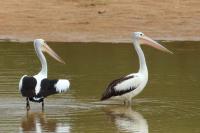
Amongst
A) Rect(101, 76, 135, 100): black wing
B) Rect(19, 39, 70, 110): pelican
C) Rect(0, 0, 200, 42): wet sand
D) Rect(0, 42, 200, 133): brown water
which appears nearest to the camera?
Rect(0, 42, 200, 133): brown water

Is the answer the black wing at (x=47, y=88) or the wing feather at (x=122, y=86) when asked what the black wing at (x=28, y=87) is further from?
the wing feather at (x=122, y=86)

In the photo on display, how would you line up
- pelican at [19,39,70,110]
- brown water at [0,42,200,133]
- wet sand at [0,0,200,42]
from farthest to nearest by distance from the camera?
wet sand at [0,0,200,42], pelican at [19,39,70,110], brown water at [0,42,200,133]

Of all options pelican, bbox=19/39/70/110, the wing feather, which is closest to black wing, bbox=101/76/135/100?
the wing feather

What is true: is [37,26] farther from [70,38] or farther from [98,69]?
[98,69]

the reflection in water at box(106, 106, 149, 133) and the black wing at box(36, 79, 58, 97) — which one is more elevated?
the black wing at box(36, 79, 58, 97)

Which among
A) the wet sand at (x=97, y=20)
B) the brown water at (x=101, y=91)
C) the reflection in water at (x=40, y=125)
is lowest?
the reflection in water at (x=40, y=125)

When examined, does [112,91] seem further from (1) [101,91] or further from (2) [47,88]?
(2) [47,88]

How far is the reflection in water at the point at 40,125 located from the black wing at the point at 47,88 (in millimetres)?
266

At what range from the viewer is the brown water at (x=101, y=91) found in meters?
10.4

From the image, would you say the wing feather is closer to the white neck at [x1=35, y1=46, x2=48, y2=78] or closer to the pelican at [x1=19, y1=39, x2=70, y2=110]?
the pelican at [x1=19, y1=39, x2=70, y2=110]

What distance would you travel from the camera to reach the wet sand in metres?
18.7

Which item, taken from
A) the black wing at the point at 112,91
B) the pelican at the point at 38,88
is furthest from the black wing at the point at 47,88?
the black wing at the point at 112,91

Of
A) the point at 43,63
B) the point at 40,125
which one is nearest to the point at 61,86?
the point at 43,63

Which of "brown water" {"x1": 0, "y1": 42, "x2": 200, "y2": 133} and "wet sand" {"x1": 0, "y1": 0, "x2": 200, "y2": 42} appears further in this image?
"wet sand" {"x1": 0, "y1": 0, "x2": 200, "y2": 42}
